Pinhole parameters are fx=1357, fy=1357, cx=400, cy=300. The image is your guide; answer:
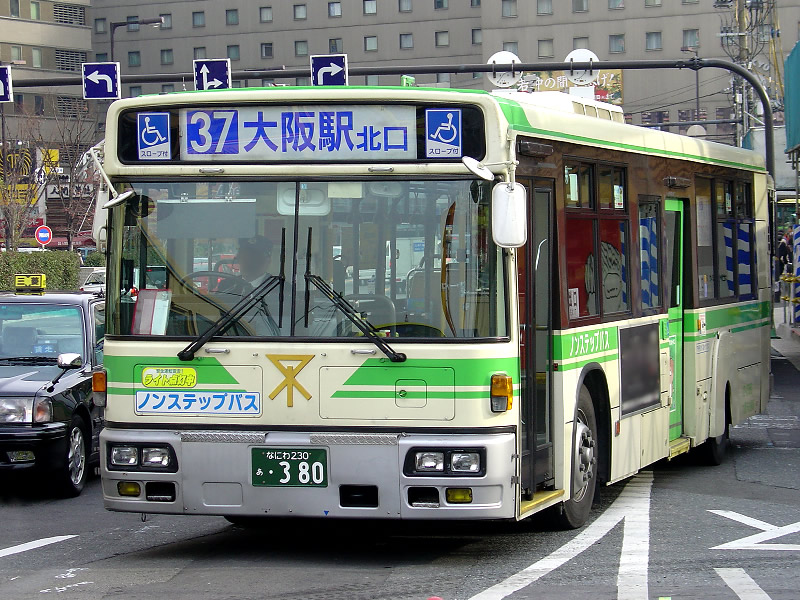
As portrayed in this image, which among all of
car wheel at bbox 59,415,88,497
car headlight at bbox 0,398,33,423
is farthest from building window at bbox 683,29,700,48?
car headlight at bbox 0,398,33,423

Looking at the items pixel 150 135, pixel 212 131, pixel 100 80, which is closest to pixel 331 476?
pixel 212 131

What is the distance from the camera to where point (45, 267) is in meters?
32.9

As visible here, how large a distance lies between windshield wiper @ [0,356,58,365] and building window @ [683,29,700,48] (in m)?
86.4

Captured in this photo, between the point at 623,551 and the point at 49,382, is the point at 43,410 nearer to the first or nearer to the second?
the point at 49,382

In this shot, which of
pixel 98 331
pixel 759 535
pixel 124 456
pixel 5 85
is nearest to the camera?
pixel 124 456

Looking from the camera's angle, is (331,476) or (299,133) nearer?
(331,476)

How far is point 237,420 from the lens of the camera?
7543 mm

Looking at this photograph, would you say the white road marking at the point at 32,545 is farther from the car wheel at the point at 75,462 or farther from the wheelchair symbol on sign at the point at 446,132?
the wheelchair symbol on sign at the point at 446,132

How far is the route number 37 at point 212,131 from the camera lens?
772cm

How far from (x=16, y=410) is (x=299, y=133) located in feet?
15.7

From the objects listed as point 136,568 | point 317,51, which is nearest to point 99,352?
point 136,568

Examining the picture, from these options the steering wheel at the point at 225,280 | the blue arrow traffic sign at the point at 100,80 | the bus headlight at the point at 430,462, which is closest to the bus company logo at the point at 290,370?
the steering wheel at the point at 225,280

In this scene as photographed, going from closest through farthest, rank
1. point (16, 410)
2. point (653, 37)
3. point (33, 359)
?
point (16, 410)
point (33, 359)
point (653, 37)

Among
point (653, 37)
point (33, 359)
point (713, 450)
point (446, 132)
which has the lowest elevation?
point (713, 450)
